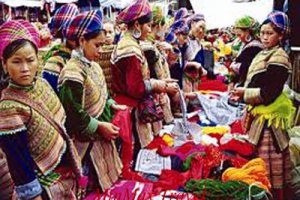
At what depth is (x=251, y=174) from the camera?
357 cm

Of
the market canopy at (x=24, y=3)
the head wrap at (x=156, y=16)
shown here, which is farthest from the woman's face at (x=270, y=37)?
the market canopy at (x=24, y=3)

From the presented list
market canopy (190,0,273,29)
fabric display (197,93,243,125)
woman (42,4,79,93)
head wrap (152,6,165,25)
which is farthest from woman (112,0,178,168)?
market canopy (190,0,273,29)

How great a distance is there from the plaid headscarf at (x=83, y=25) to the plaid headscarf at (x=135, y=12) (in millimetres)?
848

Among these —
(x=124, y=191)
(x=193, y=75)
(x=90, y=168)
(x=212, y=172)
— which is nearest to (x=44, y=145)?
(x=90, y=168)

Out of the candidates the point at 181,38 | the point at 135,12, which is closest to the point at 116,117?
the point at 135,12

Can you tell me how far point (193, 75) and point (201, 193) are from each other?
3.31 m

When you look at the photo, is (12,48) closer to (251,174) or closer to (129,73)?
(129,73)

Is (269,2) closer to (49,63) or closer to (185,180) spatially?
(185,180)

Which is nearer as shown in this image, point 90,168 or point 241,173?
point 90,168

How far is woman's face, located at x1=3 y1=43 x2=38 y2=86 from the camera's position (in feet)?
7.20

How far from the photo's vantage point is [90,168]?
123 inches

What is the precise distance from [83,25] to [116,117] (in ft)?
2.10

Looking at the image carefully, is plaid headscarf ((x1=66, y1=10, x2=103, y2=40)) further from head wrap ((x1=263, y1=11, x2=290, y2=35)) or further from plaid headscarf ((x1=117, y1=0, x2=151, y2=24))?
head wrap ((x1=263, y1=11, x2=290, y2=35))

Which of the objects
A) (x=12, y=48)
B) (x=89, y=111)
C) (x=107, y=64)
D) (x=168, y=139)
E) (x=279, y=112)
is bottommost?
(x=168, y=139)
